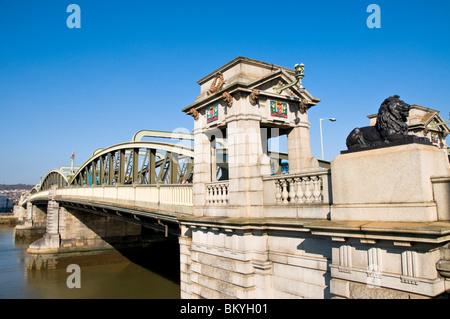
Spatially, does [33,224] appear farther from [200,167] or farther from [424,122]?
[424,122]

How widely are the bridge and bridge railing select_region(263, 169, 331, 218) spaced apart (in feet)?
0.08

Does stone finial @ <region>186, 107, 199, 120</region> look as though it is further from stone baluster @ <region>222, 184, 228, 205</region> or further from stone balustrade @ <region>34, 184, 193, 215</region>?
stone baluster @ <region>222, 184, 228, 205</region>

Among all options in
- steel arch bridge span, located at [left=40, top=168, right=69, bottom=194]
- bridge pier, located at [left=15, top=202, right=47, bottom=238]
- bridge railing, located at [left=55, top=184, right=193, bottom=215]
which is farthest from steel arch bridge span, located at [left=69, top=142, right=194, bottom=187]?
bridge pier, located at [left=15, top=202, right=47, bottom=238]

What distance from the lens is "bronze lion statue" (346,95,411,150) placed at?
582 cm

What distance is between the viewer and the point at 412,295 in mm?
4762

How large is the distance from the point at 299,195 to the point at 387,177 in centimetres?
211

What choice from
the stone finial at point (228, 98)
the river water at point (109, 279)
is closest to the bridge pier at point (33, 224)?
the river water at point (109, 279)

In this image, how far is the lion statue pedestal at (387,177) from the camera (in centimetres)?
510

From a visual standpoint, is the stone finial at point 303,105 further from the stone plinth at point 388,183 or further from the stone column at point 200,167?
the stone plinth at point 388,183

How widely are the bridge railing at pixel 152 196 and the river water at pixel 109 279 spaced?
21.4 ft

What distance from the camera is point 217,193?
9.76 meters

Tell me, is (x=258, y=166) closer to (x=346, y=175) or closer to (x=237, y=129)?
(x=237, y=129)

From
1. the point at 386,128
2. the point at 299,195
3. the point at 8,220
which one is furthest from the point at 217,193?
the point at 8,220
